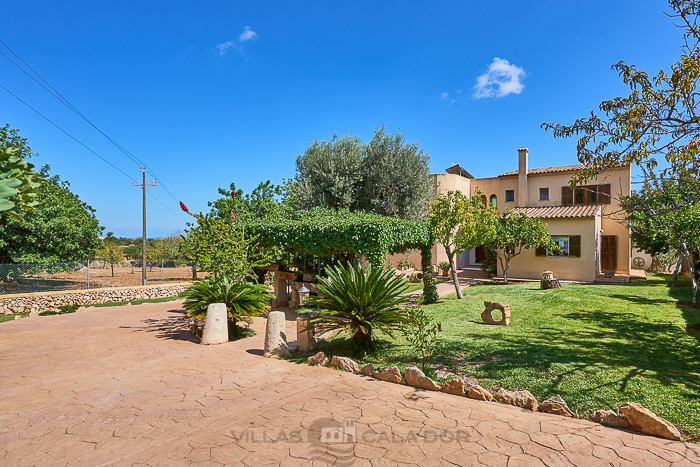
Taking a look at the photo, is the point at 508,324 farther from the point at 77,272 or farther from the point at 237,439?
the point at 77,272

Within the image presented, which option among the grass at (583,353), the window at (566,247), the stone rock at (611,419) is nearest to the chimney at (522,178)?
the window at (566,247)

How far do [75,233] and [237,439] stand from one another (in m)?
18.4

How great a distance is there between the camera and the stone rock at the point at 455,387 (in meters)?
4.65

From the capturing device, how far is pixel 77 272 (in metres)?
15.7

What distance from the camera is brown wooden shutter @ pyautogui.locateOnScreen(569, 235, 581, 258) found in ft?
60.8

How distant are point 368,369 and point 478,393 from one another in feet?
5.58

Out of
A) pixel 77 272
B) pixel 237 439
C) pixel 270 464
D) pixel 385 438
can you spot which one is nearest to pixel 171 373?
pixel 237 439

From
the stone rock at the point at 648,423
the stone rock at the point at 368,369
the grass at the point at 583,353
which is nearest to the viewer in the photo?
the stone rock at the point at 648,423

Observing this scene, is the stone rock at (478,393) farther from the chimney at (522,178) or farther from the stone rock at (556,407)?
the chimney at (522,178)

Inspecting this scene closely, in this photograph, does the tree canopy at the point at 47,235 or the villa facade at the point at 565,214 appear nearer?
the tree canopy at the point at 47,235

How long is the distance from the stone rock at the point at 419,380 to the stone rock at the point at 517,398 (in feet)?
2.50

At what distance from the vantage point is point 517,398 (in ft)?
14.2

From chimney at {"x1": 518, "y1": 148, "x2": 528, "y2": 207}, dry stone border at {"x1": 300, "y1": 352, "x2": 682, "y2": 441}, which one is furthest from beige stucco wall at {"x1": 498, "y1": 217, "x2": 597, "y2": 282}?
dry stone border at {"x1": 300, "y1": 352, "x2": 682, "y2": 441}

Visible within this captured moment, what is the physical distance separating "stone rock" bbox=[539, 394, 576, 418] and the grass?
193 mm
